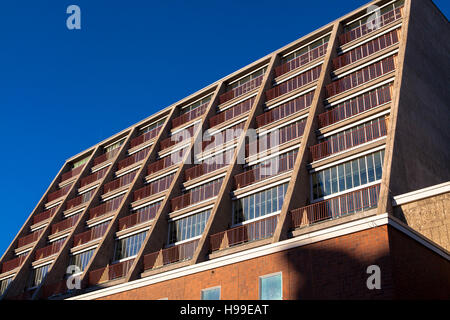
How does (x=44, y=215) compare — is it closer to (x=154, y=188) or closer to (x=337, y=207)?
(x=154, y=188)

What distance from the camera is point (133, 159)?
4644 centimetres

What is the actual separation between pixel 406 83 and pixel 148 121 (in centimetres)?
2626

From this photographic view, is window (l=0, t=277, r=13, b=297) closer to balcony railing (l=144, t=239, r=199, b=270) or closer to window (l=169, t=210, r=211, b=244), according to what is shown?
window (l=169, t=210, r=211, b=244)

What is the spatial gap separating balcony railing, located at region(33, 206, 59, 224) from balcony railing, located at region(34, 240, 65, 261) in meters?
6.06

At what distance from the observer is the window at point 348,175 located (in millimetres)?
26766

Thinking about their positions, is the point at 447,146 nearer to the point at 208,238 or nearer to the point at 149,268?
the point at 208,238

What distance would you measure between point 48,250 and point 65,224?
8.92 ft

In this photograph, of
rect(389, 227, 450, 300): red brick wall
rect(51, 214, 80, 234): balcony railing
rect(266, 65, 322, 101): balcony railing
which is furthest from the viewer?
rect(51, 214, 80, 234): balcony railing

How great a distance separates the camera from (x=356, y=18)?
36219 millimetres

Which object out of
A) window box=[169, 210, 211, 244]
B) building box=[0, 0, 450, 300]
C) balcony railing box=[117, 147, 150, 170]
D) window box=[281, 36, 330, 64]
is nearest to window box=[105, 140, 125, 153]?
building box=[0, 0, 450, 300]

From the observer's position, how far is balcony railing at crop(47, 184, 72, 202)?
51.9 m

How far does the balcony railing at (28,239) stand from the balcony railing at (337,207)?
3162 cm

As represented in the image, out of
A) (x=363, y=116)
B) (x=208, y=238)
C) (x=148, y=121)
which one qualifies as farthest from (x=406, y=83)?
(x=148, y=121)

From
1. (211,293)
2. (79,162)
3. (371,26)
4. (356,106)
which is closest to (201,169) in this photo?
(356,106)
